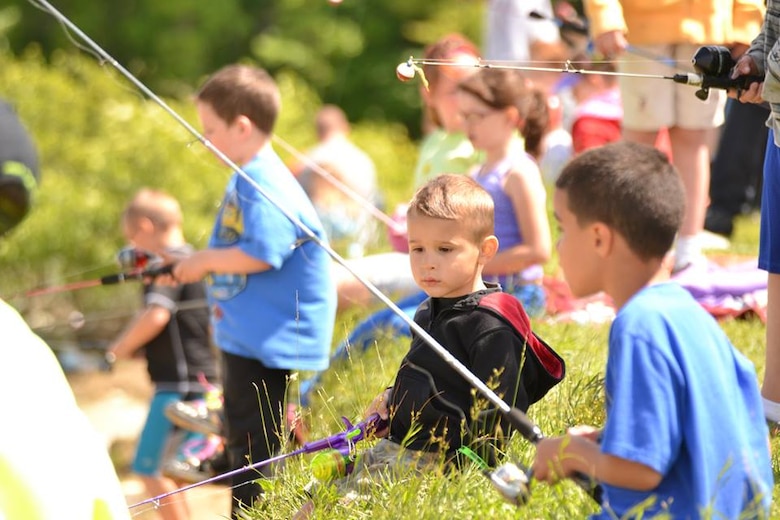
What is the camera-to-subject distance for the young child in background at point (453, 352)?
332 cm

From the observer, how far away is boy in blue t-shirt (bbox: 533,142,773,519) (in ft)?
8.27

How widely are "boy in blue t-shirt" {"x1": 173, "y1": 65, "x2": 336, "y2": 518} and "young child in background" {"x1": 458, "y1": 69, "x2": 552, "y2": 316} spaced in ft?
2.81

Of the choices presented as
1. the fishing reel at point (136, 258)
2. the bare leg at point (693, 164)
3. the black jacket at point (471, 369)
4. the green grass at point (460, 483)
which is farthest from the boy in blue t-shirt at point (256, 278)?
the bare leg at point (693, 164)

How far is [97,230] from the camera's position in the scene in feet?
40.5

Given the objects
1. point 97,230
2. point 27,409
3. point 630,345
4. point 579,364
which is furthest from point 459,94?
point 97,230

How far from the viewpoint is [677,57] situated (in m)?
5.54

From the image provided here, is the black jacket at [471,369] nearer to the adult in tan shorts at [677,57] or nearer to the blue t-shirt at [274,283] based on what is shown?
the blue t-shirt at [274,283]

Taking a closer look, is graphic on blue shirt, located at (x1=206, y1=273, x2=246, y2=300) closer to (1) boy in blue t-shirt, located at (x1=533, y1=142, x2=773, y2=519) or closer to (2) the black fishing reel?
(2) the black fishing reel

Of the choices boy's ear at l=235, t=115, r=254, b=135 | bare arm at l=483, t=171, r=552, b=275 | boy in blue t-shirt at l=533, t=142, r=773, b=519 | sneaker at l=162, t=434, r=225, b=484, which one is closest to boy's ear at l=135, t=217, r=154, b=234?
sneaker at l=162, t=434, r=225, b=484

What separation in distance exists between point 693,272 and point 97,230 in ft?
25.3

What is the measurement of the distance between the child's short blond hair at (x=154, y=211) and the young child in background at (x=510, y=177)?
5.42 ft

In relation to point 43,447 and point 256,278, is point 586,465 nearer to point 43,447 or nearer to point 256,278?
point 43,447

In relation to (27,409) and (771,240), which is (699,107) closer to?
(771,240)

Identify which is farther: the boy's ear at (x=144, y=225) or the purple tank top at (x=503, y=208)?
the boy's ear at (x=144, y=225)
